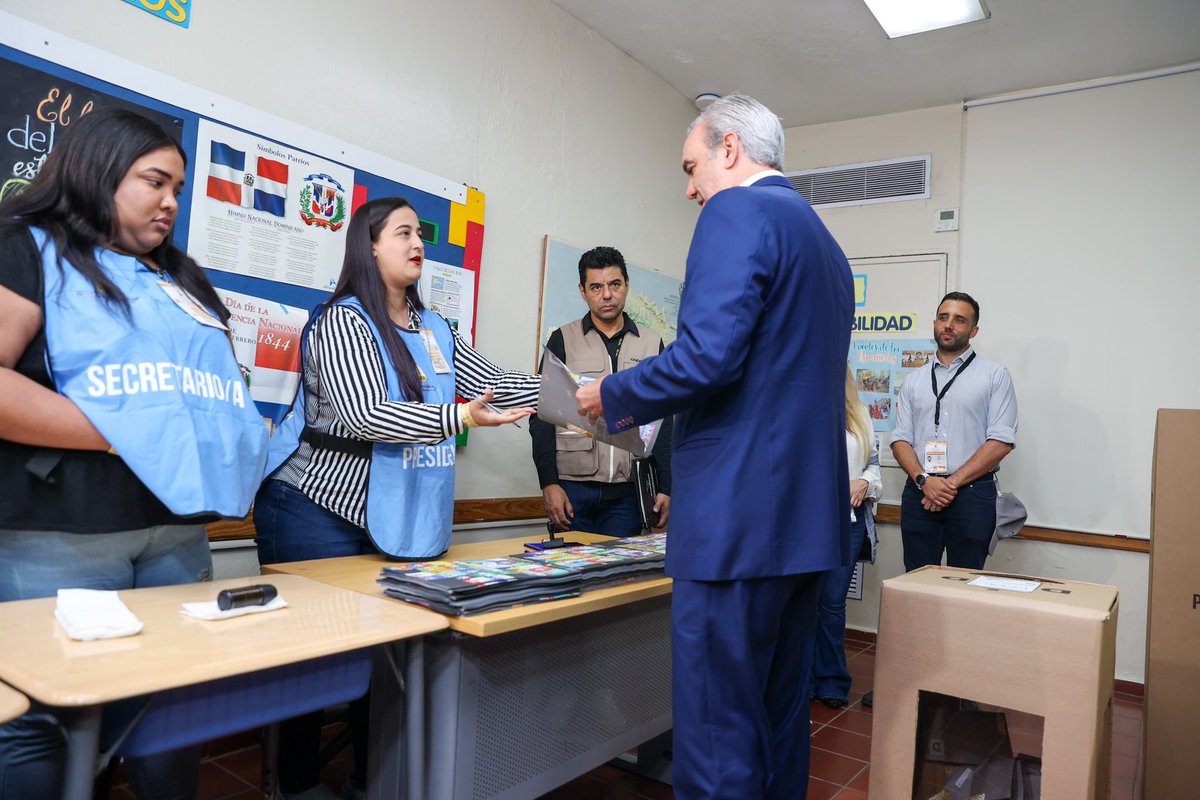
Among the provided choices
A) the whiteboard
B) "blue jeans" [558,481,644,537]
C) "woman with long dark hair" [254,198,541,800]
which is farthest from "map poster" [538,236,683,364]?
the whiteboard

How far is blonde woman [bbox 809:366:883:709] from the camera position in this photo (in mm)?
3357

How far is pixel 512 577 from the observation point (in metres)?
1.61

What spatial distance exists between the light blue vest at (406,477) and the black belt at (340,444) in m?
0.02

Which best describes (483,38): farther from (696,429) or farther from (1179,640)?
(1179,640)

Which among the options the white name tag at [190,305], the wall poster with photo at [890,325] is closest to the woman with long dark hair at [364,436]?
the white name tag at [190,305]

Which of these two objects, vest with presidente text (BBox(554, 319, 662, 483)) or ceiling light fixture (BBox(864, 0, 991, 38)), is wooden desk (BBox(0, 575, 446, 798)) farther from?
ceiling light fixture (BBox(864, 0, 991, 38))

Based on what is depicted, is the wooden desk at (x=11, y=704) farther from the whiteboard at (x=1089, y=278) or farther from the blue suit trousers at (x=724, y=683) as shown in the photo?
the whiteboard at (x=1089, y=278)

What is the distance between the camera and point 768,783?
154 centimetres

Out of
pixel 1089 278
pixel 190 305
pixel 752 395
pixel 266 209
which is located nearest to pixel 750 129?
pixel 752 395

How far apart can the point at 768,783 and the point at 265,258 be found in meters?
2.11

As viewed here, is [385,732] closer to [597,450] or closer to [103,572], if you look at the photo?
[103,572]

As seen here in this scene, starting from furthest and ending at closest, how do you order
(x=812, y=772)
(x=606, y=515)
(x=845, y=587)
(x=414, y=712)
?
1. (x=845, y=587)
2. (x=606, y=515)
3. (x=812, y=772)
4. (x=414, y=712)

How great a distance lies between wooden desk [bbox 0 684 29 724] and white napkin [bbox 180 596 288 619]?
352mm

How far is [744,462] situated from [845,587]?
7.62 feet
